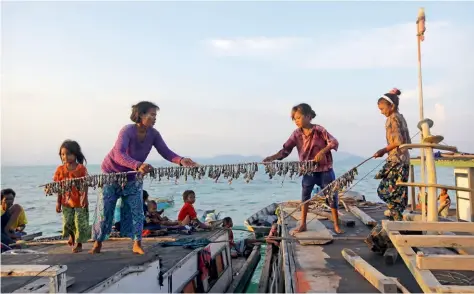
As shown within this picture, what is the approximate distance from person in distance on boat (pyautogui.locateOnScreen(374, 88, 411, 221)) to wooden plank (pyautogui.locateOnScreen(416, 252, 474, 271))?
1.95 meters

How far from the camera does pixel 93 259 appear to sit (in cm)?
512

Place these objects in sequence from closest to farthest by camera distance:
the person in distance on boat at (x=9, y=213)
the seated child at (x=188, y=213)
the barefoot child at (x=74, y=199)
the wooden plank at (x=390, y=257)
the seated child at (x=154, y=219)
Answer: the wooden plank at (x=390, y=257), the barefoot child at (x=74, y=199), the person in distance on boat at (x=9, y=213), the seated child at (x=154, y=219), the seated child at (x=188, y=213)

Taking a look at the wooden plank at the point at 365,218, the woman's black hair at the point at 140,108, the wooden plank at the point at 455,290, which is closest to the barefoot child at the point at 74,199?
the woman's black hair at the point at 140,108

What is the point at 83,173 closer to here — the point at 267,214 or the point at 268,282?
the point at 268,282

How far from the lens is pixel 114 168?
→ 5.45 meters

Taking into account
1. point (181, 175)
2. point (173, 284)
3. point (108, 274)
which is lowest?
point (173, 284)

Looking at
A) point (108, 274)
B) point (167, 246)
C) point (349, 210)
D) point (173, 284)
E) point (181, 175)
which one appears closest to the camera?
point (108, 274)

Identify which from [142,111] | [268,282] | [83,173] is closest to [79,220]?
[83,173]

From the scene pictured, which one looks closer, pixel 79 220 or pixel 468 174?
pixel 79 220

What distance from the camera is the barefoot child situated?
5.60 metres

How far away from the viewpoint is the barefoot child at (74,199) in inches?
221

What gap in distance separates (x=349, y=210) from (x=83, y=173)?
257 inches

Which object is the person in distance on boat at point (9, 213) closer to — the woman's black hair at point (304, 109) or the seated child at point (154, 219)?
the seated child at point (154, 219)

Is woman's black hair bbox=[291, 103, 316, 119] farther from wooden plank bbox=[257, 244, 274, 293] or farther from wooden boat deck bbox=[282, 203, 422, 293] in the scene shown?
wooden plank bbox=[257, 244, 274, 293]
